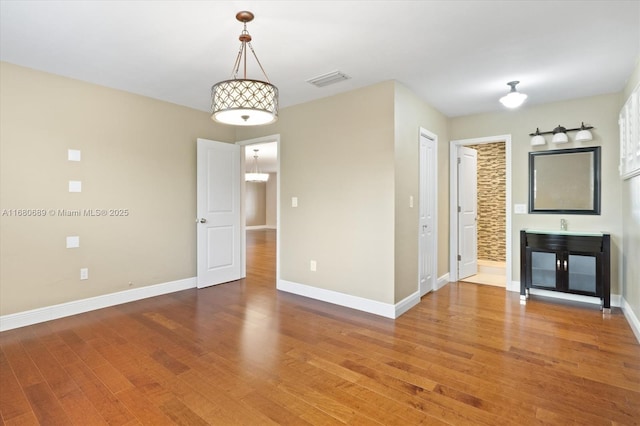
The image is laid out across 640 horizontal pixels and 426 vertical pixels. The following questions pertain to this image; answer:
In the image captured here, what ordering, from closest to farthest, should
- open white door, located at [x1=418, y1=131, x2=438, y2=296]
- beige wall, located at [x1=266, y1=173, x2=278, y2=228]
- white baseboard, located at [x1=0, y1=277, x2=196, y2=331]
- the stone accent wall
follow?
white baseboard, located at [x1=0, y1=277, x2=196, y2=331] < open white door, located at [x1=418, y1=131, x2=438, y2=296] < the stone accent wall < beige wall, located at [x1=266, y1=173, x2=278, y2=228]

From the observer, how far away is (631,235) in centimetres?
335

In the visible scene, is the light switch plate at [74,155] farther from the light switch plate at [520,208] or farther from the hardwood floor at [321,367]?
the light switch plate at [520,208]

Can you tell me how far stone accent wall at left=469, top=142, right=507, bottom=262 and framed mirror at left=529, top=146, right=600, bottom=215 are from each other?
1.95 m

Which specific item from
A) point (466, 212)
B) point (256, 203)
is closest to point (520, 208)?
point (466, 212)

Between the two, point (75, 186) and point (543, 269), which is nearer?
point (75, 186)

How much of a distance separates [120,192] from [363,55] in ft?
10.5

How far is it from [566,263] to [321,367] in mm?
3302

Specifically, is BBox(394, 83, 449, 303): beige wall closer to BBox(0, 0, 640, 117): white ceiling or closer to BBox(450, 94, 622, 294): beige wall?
BBox(0, 0, 640, 117): white ceiling

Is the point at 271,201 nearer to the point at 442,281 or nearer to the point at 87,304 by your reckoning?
the point at 442,281

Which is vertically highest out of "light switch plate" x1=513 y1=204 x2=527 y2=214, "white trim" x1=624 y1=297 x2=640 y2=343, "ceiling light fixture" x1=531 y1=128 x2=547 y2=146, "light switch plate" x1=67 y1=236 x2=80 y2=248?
"ceiling light fixture" x1=531 y1=128 x2=547 y2=146

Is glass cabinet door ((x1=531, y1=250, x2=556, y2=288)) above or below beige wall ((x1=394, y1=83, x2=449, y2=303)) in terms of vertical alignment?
below

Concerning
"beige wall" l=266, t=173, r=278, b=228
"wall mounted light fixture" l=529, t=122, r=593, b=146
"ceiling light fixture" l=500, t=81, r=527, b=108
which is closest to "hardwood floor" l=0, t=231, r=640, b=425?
"wall mounted light fixture" l=529, t=122, r=593, b=146

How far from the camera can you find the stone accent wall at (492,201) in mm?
6270

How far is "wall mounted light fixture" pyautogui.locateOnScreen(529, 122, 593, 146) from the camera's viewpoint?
4.00 metres
